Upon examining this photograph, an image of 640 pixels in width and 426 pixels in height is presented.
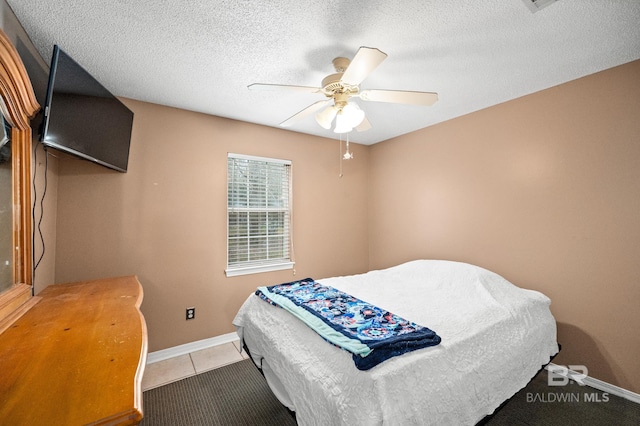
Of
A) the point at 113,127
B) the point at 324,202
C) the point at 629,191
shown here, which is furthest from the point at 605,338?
the point at 113,127

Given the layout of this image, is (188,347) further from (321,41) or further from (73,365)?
(321,41)

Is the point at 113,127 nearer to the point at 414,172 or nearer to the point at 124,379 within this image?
the point at 124,379

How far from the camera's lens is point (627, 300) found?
207 cm

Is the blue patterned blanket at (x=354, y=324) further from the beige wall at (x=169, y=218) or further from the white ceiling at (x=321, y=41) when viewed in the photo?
the white ceiling at (x=321, y=41)

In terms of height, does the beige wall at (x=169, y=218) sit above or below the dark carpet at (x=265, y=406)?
above

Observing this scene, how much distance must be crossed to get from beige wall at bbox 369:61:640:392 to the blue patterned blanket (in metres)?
1.70

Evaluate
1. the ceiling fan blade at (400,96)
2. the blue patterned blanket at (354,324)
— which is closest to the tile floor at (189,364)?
the blue patterned blanket at (354,324)

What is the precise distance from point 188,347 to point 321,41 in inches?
121

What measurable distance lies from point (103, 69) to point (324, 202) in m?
2.64

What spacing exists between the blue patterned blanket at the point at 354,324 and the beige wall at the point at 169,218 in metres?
1.07

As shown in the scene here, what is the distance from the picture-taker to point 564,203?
93.3 inches

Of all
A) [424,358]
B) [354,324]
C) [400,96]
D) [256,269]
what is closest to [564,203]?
[400,96]

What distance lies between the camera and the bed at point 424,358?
4.08ft

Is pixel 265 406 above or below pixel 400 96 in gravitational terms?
below
